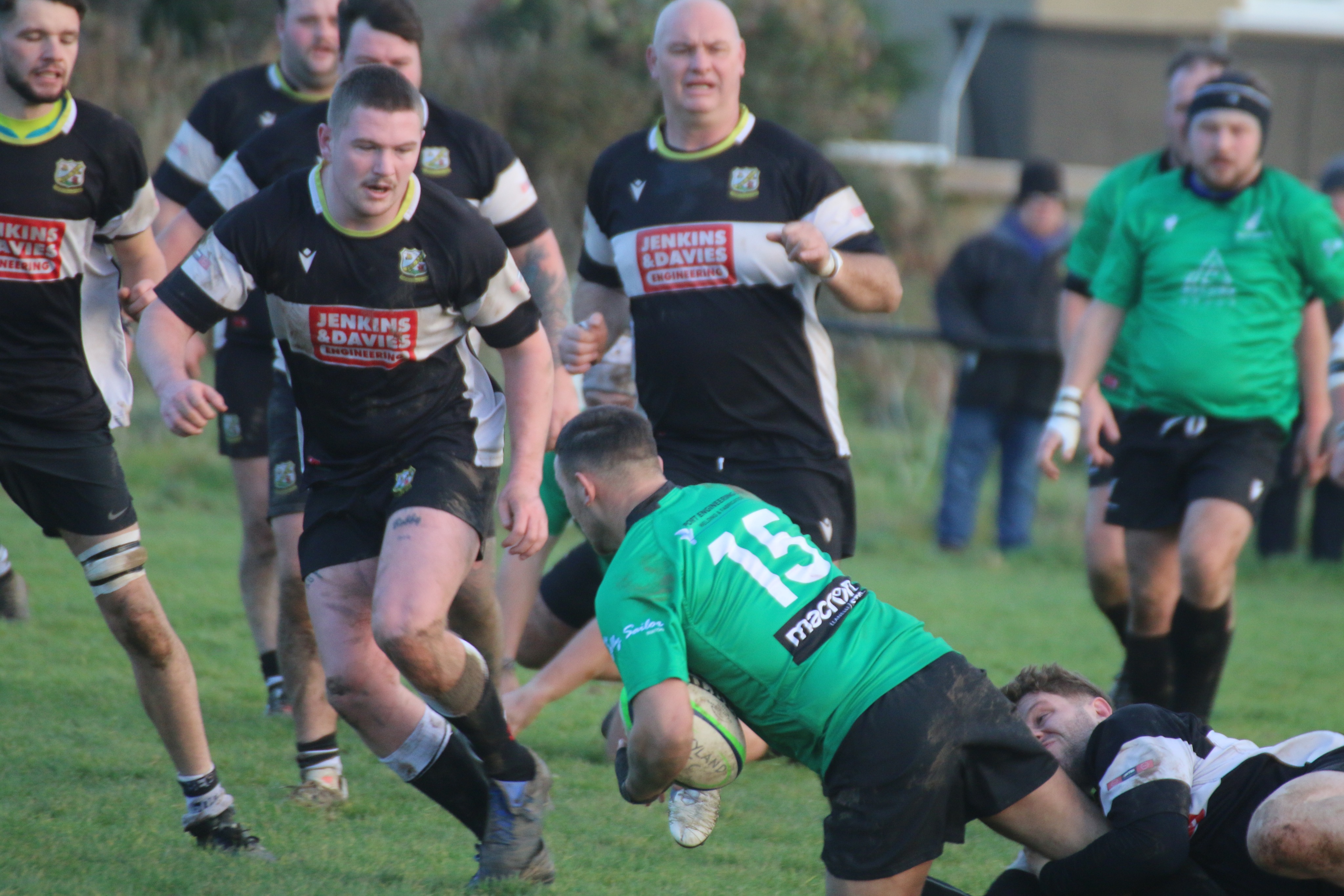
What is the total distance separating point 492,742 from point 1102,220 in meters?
3.90

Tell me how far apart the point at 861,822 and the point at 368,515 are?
166 cm

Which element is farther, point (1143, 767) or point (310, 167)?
point (310, 167)

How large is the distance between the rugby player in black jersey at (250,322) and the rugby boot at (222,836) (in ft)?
4.84

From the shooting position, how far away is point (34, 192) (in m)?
4.31

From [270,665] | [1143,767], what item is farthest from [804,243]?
[270,665]

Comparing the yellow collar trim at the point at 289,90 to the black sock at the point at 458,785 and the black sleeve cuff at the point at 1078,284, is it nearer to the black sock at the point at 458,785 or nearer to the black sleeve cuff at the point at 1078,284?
the black sock at the point at 458,785

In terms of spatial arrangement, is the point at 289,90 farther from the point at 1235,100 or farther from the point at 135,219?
the point at 1235,100

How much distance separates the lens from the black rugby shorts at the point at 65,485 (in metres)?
4.24

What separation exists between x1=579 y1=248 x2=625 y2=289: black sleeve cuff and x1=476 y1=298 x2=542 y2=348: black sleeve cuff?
1109 millimetres

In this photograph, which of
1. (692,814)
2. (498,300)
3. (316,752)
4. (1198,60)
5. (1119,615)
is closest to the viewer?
(692,814)

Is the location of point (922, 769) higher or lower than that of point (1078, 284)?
lower

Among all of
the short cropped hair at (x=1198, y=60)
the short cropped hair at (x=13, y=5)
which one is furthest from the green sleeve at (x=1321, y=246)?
the short cropped hair at (x=13, y=5)

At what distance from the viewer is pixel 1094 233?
21.3 feet

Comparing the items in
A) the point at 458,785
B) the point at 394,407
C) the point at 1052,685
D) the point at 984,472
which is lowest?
A: the point at 984,472
